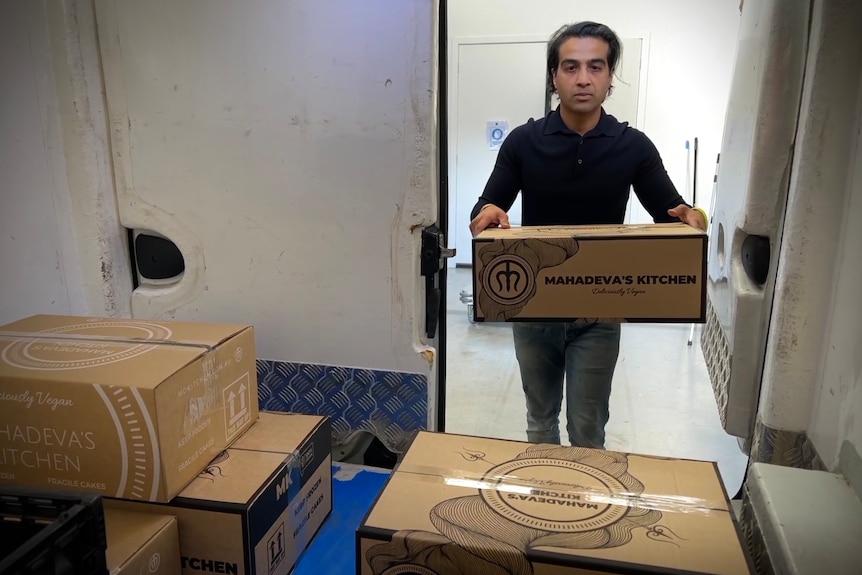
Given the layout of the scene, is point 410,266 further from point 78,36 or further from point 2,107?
point 2,107

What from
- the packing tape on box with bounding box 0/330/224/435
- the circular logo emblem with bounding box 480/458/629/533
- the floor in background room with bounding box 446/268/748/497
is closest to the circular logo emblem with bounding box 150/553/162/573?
the packing tape on box with bounding box 0/330/224/435

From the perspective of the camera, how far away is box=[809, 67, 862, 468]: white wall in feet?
3.61

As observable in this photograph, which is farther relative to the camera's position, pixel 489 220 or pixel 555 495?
pixel 489 220

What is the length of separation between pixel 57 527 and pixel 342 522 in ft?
2.60

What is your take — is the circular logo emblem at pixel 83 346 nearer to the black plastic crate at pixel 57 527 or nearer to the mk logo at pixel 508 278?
the black plastic crate at pixel 57 527

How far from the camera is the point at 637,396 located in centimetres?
293

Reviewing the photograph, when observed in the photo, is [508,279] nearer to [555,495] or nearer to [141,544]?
[555,495]

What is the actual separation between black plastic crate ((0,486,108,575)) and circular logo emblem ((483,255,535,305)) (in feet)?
2.68

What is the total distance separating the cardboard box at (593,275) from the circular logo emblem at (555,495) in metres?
0.34

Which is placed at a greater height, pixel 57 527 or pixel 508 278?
pixel 508 278

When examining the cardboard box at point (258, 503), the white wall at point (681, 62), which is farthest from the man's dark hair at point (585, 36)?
the white wall at point (681, 62)

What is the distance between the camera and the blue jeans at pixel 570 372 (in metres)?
1.55

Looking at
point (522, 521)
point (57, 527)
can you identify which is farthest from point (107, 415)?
point (522, 521)

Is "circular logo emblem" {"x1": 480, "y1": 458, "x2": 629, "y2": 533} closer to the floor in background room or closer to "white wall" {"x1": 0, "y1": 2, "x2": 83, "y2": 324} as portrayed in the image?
the floor in background room
